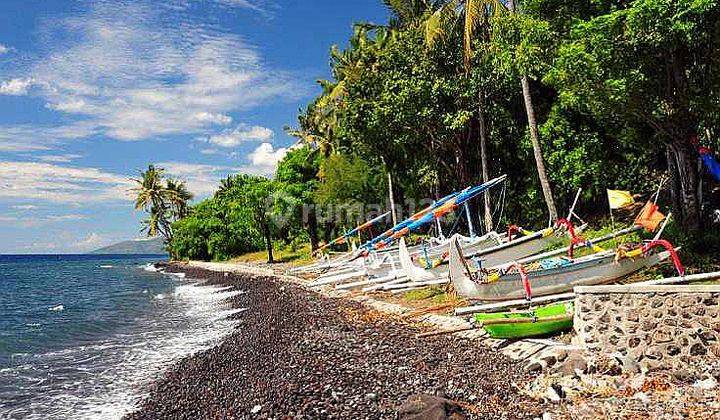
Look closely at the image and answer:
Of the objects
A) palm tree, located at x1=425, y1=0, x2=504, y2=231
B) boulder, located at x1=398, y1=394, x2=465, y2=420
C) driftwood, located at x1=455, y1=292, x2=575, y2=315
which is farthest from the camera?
palm tree, located at x1=425, y1=0, x2=504, y2=231

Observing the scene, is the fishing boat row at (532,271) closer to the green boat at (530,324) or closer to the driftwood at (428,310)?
the green boat at (530,324)

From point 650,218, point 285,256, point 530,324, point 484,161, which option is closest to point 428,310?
point 530,324

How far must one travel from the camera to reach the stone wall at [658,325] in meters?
9.91

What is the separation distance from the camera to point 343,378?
1164 centimetres

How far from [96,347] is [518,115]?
2510cm

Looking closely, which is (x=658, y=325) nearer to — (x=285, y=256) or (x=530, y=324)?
(x=530, y=324)

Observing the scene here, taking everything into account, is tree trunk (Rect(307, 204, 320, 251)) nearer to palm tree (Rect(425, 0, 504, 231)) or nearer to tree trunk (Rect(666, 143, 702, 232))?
palm tree (Rect(425, 0, 504, 231))

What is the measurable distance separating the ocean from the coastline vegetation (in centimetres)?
1422

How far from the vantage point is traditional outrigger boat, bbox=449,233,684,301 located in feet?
47.9

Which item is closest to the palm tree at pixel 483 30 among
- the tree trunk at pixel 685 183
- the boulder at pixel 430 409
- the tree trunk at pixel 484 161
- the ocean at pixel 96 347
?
the tree trunk at pixel 484 161

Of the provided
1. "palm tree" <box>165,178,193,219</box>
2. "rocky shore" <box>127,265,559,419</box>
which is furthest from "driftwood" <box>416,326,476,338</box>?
"palm tree" <box>165,178,193,219</box>

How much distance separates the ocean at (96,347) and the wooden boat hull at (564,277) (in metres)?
9.62

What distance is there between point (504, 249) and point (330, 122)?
29.3 meters

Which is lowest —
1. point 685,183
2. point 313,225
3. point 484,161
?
point 685,183
